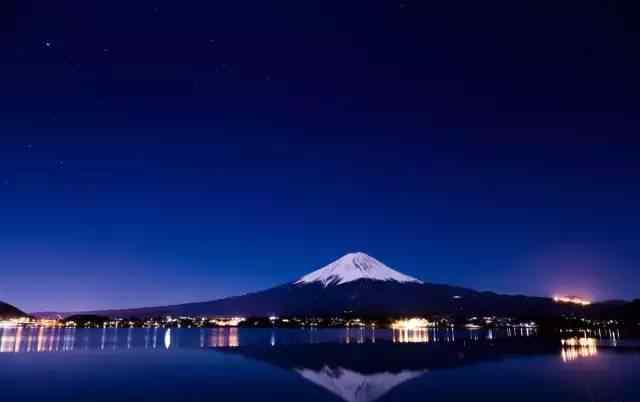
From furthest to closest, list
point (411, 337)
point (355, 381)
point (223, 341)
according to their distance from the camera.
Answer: point (411, 337), point (223, 341), point (355, 381)

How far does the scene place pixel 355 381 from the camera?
25.8m

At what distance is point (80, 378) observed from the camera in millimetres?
26609

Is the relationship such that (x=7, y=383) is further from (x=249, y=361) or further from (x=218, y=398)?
(x=249, y=361)

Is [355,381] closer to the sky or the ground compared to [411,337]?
closer to the ground

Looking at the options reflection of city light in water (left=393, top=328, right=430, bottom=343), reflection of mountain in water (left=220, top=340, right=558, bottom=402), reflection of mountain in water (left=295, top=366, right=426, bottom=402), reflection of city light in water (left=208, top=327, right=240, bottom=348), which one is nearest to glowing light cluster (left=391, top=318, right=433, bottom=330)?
reflection of city light in water (left=393, top=328, right=430, bottom=343)

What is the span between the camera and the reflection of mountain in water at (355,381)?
72.2 ft

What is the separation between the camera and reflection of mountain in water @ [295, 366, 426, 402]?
22.0m

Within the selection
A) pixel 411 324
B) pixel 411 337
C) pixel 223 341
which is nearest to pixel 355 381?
pixel 223 341

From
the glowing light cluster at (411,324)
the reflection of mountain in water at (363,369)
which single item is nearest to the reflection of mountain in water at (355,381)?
the reflection of mountain in water at (363,369)

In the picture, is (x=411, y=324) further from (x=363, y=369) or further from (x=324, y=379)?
(x=324, y=379)

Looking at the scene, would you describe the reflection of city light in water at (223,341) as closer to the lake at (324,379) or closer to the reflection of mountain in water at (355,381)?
the lake at (324,379)

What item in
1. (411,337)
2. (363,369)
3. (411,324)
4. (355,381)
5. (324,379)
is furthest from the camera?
(411,324)

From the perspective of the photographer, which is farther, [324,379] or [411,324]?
[411,324]

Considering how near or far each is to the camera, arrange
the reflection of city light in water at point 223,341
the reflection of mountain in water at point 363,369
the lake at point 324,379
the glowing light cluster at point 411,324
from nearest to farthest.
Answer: the lake at point 324,379 → the reflection of mountain in water at point 363,369 → the reflection of city light in water at point 223,341 → the glowing light cluster at point 411,324
